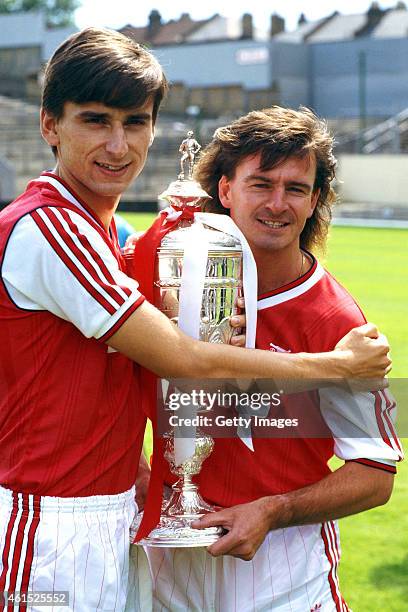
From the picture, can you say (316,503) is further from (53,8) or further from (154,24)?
(53,8)

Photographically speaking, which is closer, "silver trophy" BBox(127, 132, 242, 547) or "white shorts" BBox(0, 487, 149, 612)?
"white shorts" BBox(0, 487, 149, 612)

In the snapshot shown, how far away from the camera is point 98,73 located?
255 centimetres

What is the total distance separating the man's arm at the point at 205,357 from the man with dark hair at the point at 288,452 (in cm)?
15

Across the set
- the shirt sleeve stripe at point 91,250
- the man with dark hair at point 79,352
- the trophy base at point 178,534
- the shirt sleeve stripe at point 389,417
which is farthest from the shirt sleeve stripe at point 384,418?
the shirt sleeve stripe at point 91,250

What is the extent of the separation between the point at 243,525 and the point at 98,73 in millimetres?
1122

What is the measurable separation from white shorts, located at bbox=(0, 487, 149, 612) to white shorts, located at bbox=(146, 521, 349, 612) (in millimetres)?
393

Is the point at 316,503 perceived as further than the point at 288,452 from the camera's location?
No

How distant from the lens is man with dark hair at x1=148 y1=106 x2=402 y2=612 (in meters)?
2.85

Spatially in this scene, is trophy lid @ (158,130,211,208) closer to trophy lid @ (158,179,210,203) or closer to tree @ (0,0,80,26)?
trophy lid @ (158,179,210,203)

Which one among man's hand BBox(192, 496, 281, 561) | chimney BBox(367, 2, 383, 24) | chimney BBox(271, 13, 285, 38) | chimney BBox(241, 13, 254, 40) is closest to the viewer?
man's hand BBox(192, 496, 281, 561)

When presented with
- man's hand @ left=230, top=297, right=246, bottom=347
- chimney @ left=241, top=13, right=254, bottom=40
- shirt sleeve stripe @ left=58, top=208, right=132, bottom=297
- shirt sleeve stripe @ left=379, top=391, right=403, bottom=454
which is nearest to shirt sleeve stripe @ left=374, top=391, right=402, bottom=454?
Result: shirt sleeve stripe @ left=379, top=391, right=403, bottom=454

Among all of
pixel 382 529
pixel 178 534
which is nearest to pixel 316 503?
pixel 178 534

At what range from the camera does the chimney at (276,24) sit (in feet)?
217

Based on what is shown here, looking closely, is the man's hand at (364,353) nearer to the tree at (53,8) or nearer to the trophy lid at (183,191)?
the trophy lid at (183,191)
